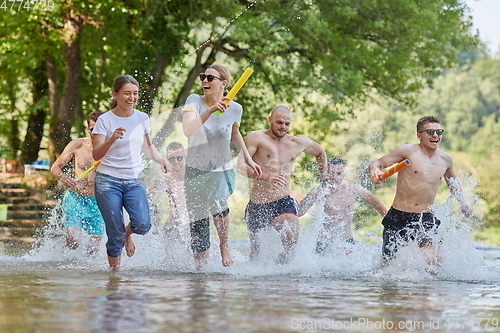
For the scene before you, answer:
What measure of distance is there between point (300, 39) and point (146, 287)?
659 inches

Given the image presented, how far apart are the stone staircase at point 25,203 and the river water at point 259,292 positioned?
9124mm

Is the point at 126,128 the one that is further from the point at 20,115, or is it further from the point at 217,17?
the point at 20,115

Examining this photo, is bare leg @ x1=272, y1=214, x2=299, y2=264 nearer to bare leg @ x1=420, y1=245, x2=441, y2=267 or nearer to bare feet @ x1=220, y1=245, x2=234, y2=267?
bare feet @ x1=220, y1=245, x2=234, y2=267

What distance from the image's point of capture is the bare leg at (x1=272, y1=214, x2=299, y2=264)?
8.67m

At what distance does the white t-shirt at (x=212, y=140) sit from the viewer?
305 inches

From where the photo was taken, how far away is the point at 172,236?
9.35 metres

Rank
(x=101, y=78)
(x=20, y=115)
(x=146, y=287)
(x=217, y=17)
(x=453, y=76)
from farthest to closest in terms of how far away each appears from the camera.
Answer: (x=453, y=76)
(x=20, y=115)
(x=101, y=78)
(x=217, y=17)
(x=146, y=287)

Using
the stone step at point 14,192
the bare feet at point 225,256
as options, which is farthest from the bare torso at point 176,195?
the stone step at point 14,192

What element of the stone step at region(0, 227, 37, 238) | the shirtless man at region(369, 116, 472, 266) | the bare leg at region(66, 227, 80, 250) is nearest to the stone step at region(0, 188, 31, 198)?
the stone step at region(0, 227, 37, 238)

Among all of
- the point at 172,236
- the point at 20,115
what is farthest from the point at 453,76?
the point at 172,236

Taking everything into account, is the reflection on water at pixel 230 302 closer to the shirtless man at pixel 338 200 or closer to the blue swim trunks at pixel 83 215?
the blue swim trunks at pixel 83 215

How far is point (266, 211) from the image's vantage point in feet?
28.8

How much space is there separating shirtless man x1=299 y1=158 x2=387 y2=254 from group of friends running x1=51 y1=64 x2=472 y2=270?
57 mm

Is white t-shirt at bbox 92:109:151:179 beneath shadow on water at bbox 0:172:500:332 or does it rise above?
above
